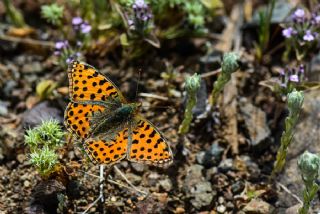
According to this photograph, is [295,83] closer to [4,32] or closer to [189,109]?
[189,109]

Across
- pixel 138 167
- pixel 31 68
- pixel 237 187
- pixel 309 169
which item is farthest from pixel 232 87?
pixel 31 68

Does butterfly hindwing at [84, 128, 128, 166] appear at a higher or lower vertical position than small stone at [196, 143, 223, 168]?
higher

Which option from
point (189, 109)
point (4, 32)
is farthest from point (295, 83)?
point (4, 32)

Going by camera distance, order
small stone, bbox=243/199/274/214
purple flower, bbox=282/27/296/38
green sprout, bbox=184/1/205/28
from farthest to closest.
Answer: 1. green sprout, bbox=184/1/205/28
2. purple flower, bbox=282/27/296/38
3. small stone, bbox=243/199/274/214

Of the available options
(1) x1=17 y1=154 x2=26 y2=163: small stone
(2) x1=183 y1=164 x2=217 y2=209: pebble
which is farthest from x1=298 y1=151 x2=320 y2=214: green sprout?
(1) x1=17 y1=154 x2=26 y2=163: small stone

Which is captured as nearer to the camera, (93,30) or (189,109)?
(189,109)

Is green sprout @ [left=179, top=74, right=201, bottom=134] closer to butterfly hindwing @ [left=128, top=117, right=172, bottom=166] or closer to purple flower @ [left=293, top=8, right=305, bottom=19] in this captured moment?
butterfly hindwing @ [left=128, top=117, right=172, bottom=166]
